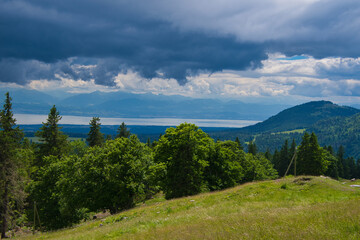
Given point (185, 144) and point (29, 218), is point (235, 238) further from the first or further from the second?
point (29, 218)

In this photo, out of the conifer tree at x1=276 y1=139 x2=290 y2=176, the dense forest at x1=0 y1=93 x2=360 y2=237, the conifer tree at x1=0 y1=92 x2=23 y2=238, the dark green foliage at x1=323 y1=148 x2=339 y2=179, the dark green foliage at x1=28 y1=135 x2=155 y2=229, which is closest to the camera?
the dark green foliage at x1=28 y1=135 x2=155 y2=229

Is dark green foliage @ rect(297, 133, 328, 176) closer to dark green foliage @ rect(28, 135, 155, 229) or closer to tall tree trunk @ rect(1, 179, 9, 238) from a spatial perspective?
dark green foliage @ rect(28, 135, 155, 229)

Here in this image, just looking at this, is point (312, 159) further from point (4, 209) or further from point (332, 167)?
point (4, 209)

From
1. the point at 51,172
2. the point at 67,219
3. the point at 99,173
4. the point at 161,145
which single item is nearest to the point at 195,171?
the point at 161,145

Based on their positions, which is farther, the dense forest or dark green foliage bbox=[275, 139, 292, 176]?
dark green foliage bbox=[275, 139, 292, 176]

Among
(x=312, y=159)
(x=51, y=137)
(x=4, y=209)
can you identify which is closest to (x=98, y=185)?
(x=4, y=209)

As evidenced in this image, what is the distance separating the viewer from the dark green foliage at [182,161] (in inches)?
1507

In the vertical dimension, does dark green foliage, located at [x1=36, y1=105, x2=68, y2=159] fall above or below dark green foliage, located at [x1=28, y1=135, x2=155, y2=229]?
above

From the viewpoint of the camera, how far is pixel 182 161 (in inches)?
1534

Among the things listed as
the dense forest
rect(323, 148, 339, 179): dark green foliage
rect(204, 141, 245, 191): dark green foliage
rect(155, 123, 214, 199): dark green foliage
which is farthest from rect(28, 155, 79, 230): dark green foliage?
rect(323, 148, 339, 179): dark green foliage

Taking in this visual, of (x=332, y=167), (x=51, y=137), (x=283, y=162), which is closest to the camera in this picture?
(x=51, y=137)

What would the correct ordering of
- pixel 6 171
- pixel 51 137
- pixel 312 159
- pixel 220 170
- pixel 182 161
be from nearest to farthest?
1. pixel 6 171
2. pixel 182 161
3. pixel 220 170
4. pixel 51 137
5. pixel 312 159

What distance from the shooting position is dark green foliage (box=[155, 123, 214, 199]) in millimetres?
38281

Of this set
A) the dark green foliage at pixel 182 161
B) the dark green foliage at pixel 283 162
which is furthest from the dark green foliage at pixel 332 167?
the dark green foliage at pixel 182 161
